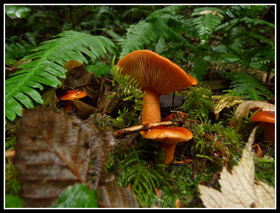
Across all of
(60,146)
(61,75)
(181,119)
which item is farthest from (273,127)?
(61,75)

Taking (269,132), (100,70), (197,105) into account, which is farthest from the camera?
(100,70)

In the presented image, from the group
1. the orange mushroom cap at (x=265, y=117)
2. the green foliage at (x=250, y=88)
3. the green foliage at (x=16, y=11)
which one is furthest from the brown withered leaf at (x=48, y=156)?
the green foliage at (x=16, y=11)

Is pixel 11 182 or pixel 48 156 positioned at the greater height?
pixel 48 156

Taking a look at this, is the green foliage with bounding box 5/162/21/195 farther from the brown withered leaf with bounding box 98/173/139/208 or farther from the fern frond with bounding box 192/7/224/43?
the fern frond with bounding box 192/7/224/43

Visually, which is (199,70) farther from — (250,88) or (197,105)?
(197,105)

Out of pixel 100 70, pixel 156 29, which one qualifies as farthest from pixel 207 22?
pixel 100 70

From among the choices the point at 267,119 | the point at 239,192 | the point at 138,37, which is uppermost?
the point at 138,37

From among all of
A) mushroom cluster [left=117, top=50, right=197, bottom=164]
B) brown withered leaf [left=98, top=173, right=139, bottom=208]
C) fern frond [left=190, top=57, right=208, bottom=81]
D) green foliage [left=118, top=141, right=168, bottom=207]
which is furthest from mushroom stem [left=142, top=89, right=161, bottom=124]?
fern frond [left=190, top=57, right=208, bottom=81]
